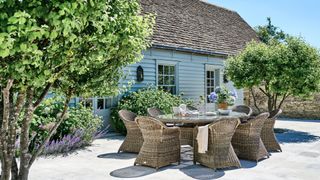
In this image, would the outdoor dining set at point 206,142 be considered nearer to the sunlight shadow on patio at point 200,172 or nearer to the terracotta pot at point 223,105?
the sunlight shadow on patio at point 200,172

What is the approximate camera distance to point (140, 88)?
11695mm

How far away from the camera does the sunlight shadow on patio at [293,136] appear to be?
9.59m

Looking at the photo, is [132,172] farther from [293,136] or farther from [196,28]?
[196,28]

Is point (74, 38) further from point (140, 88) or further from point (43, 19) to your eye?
point (140, 88)

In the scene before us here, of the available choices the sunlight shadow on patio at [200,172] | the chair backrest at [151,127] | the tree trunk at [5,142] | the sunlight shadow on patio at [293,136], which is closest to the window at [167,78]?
the sunlight shadow on patio at [293,136]

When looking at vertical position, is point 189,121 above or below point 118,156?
above

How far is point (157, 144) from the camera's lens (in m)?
5.96

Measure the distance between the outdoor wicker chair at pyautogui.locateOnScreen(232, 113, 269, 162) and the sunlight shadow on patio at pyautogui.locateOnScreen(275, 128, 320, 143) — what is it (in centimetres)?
318

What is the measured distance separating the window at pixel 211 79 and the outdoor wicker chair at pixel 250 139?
828 centimetres

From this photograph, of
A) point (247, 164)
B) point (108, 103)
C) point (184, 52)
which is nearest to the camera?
point (247, 164)

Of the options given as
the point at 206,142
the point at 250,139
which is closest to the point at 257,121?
the point at 250,139

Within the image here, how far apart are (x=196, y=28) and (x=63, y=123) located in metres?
9.24

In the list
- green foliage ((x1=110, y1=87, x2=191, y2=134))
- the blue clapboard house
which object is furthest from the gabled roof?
green foliage ((x1=110, y1=87, x2=191, y2=134))

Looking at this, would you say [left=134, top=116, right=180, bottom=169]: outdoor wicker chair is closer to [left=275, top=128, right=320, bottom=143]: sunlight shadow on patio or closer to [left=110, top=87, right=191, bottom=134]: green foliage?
[left=110, top=87, right=191, bottom=134]: green foliage
